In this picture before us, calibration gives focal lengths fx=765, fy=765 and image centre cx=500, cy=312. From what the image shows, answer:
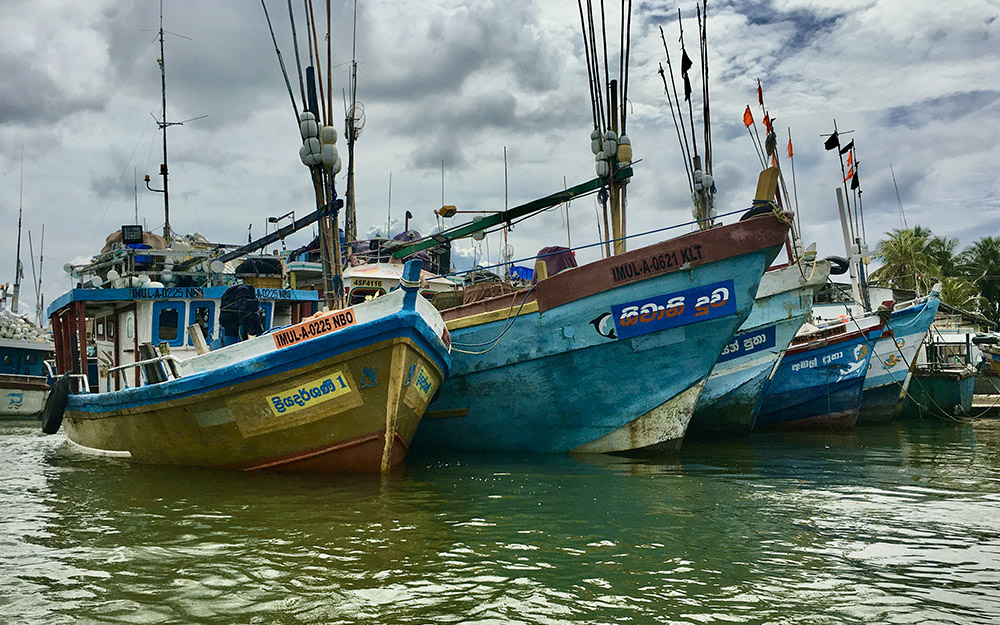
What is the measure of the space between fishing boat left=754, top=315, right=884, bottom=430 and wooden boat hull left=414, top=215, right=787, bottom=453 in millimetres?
6773

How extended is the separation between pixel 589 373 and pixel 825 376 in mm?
8313

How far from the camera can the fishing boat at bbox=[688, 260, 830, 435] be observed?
13.9m

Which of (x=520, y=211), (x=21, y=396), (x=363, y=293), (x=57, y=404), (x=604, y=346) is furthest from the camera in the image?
(x=21, y=396)

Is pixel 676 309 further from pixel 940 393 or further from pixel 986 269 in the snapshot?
pixel 986 269

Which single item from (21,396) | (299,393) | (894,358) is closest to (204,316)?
(299,393)

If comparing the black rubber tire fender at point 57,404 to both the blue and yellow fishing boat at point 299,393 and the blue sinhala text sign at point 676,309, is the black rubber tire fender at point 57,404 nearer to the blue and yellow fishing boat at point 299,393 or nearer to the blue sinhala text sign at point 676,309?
the blue and yellow fishing boat at point 299,393

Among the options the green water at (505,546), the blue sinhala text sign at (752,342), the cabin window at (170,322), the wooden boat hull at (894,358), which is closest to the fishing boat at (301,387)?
the green water at (505,546)

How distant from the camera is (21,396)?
83.5ft

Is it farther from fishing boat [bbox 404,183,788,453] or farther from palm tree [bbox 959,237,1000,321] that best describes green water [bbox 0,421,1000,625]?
palm tree [bbox 959,237,1000,321]

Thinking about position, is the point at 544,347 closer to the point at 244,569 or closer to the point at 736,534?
the point at 736,534

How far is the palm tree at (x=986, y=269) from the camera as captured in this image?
38.2 metres

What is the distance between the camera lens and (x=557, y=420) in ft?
35.3

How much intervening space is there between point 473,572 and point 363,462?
13.6 ft

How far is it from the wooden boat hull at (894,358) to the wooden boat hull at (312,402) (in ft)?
40.1
